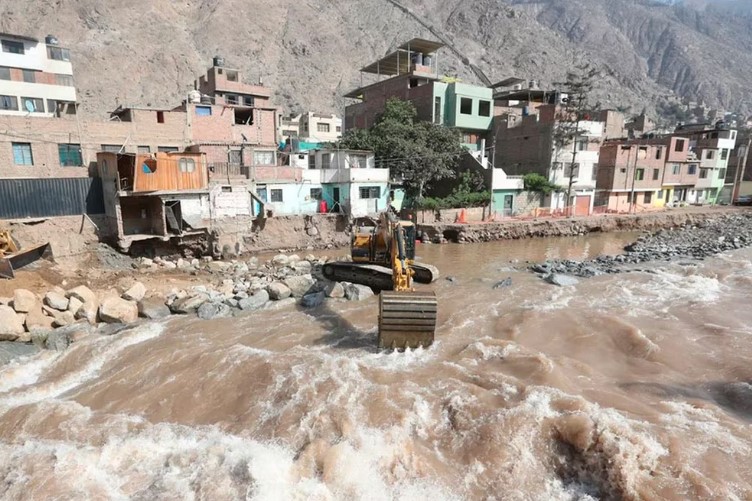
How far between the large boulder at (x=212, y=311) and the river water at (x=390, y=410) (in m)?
0.75

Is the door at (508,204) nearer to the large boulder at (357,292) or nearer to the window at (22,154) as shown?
the large boulder at (357,292)

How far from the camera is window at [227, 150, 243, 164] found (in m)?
28.2

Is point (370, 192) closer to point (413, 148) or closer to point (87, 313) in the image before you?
point (413, 148)

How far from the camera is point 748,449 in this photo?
738cm

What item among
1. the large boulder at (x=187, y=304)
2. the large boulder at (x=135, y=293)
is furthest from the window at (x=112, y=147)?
the large boulder at (x=187, y=304)

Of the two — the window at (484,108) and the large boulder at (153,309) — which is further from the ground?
the window at (484,108)

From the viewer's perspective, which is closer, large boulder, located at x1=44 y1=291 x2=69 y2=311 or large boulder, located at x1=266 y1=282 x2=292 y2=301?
large boulder, located at x1=44 y1=291 x2=69 y2=311

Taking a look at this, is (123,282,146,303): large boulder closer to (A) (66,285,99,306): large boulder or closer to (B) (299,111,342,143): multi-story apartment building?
(A) (66,285,99,306): large boulder

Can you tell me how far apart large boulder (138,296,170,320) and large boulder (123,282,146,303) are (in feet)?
0.79

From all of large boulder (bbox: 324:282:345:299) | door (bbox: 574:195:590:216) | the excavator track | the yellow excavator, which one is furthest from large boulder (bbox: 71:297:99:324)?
door (bbox: 574:195:590:216)

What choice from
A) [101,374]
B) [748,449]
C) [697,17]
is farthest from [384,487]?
[697,17]

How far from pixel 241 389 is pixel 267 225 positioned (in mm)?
17332

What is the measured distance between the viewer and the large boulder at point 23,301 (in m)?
13.5

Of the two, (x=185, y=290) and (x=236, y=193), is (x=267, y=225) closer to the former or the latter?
(x=236, y=193)
